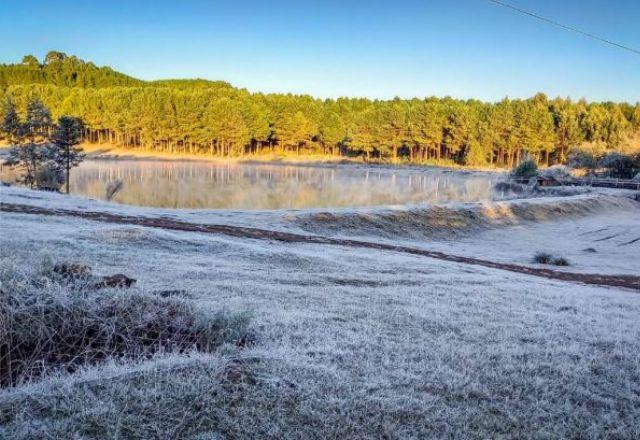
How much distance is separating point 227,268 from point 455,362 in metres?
7.54

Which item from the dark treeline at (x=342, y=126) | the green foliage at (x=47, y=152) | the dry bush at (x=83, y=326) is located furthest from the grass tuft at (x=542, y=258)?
the dark treeline at (x=342, y=126)

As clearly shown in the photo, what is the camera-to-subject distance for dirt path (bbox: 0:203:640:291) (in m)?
19.0

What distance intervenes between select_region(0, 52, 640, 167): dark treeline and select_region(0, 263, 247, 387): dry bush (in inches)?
3731

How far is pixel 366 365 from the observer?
571 cm

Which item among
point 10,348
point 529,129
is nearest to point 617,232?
point 10,348

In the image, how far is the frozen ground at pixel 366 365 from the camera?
4.25 meters

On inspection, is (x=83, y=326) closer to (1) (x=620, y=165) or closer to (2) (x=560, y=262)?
(2) (x=560, y=262)

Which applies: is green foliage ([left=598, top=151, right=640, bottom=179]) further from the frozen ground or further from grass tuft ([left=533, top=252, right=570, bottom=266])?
the frozen ground

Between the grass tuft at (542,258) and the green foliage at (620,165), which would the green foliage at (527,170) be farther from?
the grass tuft at (542,258)

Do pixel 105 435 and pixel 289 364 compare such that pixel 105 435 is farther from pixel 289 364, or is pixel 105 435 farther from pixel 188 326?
pixel 188 326

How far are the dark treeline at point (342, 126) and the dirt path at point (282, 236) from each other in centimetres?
7832

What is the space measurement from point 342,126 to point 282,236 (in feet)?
297

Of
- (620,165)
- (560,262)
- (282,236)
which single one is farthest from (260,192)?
(620,165)

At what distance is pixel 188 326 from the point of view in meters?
6.22
